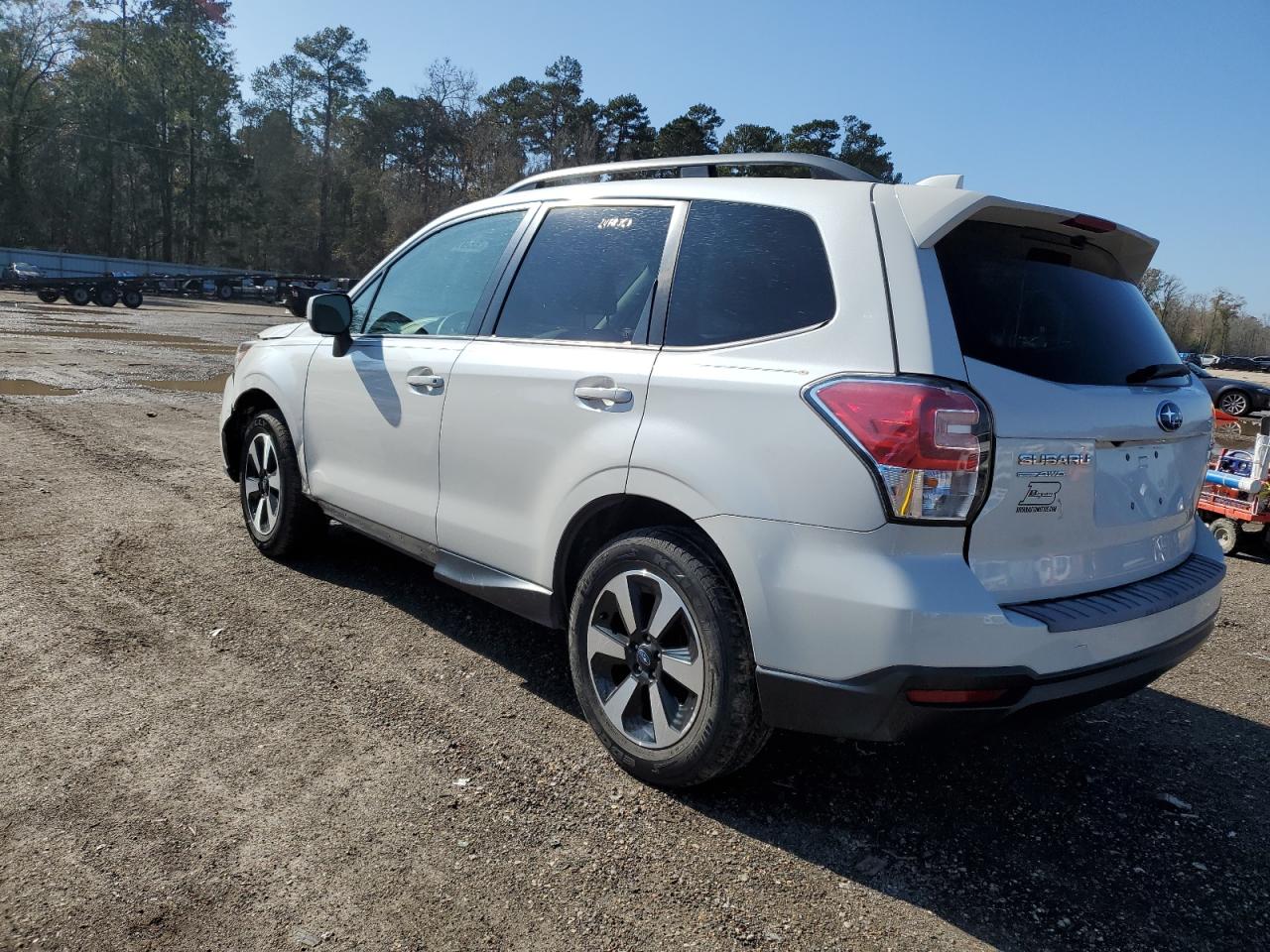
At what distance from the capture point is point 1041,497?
2395 mm

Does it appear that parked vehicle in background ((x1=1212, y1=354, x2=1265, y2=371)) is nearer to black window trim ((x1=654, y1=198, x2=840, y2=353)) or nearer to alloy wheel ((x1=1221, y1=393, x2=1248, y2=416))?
alloy wheel ((x1=1221, y1=393, x2=1248, y2=416))

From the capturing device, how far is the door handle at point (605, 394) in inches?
114

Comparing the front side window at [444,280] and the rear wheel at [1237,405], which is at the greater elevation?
the front side window at [444,280]

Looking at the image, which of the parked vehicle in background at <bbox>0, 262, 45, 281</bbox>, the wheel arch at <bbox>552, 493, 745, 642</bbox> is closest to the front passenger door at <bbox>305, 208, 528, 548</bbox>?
the wheel arch at <bbox>552, 493, 745, 642</bbox>

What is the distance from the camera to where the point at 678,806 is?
9.24 ft

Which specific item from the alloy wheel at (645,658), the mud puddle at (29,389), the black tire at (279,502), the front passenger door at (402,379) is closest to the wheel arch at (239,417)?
the black tire at (279,502)

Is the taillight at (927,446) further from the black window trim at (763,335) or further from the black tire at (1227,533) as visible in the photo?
the black tire at (1227,533)

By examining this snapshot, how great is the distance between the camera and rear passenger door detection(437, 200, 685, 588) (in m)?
2.97

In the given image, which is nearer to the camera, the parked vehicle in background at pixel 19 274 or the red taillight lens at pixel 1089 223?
the red taillight lens at pixel 1089 223

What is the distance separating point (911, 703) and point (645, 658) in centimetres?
84

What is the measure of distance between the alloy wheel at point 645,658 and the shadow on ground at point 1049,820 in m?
0.29

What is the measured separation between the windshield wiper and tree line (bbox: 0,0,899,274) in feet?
182

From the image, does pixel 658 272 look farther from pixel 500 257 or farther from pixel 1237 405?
pixel 1237 405

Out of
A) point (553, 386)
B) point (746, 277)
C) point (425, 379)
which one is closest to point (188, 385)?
point (425, 379)
